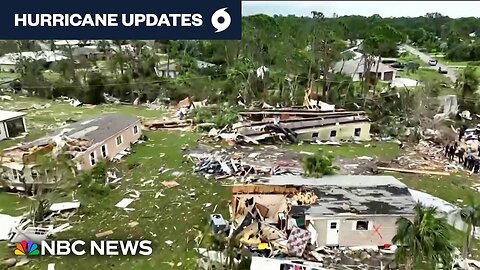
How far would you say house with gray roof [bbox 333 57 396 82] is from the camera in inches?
498

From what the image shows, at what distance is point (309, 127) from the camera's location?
8570mm

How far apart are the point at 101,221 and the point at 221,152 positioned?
9.01 ft

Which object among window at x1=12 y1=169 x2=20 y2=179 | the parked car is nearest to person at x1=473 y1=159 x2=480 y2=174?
window at x1=12 y1=169 x2=20 y2=179

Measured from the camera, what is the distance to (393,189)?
5379 millimetres

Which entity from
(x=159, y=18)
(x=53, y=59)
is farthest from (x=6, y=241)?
(x=53, y=59)

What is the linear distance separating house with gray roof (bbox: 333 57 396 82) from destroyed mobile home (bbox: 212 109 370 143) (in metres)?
3.64

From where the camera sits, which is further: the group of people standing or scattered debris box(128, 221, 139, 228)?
the group of people standing

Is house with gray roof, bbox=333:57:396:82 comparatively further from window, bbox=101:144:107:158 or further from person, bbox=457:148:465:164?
window, bbox=101:144:107:158

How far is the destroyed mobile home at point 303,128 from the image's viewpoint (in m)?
8.42

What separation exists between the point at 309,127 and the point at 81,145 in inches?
160

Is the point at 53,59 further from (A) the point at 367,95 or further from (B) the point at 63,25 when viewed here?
(A) the point at 367,95

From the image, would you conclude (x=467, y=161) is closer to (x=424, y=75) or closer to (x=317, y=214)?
(x=317, y=214)

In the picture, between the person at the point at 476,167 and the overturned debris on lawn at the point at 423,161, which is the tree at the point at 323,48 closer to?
the overturned debris on lawn at the point at 423,161

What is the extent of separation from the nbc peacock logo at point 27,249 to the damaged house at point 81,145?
4.04 feet
